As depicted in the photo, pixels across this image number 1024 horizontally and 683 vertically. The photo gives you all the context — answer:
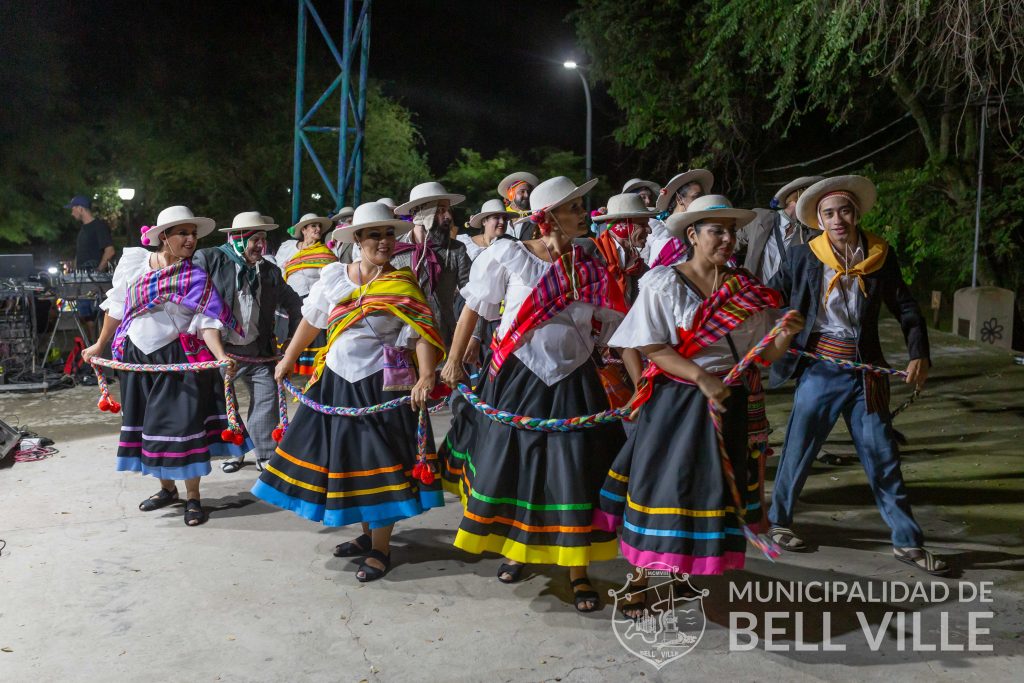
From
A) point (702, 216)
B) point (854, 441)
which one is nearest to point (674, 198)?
point (854, 441)

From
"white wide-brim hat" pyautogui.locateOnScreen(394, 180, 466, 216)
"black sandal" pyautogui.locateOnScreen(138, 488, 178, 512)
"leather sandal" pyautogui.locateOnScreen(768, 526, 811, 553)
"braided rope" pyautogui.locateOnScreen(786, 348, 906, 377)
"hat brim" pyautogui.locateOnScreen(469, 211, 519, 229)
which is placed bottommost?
"black sandal" pyautogui.locateOnScreen(138, 488, 178, 512)

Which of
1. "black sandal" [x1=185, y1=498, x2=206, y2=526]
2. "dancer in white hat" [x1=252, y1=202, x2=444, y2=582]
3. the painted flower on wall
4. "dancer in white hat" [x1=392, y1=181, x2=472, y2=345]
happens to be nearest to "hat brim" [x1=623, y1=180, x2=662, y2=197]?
"dancer in white hat" [x1=392, y1=181, x2=472, y2=345]

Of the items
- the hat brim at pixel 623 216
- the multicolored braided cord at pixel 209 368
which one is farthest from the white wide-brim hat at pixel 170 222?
the hat brim at pixel 623 216

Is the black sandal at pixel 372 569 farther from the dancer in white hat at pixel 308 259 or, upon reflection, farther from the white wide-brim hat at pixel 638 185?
the white wide-brim hat at pixel 638 185

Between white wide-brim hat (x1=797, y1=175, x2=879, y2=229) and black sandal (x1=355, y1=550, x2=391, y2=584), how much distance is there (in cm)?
301

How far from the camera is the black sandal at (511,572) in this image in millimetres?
5039

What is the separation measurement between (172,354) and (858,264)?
14.1 feet

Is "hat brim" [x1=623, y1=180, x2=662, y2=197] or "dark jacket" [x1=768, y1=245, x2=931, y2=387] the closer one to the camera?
"dark jacket" [x1=768, y1=245, x2=931, y2=387]

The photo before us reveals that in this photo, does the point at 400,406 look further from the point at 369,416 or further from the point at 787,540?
the point at 787,540

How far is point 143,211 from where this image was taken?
34.9 metres

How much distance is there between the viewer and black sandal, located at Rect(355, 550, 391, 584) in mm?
5121

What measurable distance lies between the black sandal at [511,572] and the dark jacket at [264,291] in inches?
108

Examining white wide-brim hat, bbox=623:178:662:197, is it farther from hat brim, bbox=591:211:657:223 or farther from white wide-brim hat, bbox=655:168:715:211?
hat brim, bbox=591:211:657:223

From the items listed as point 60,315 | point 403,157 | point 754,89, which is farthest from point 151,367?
point 403,157
